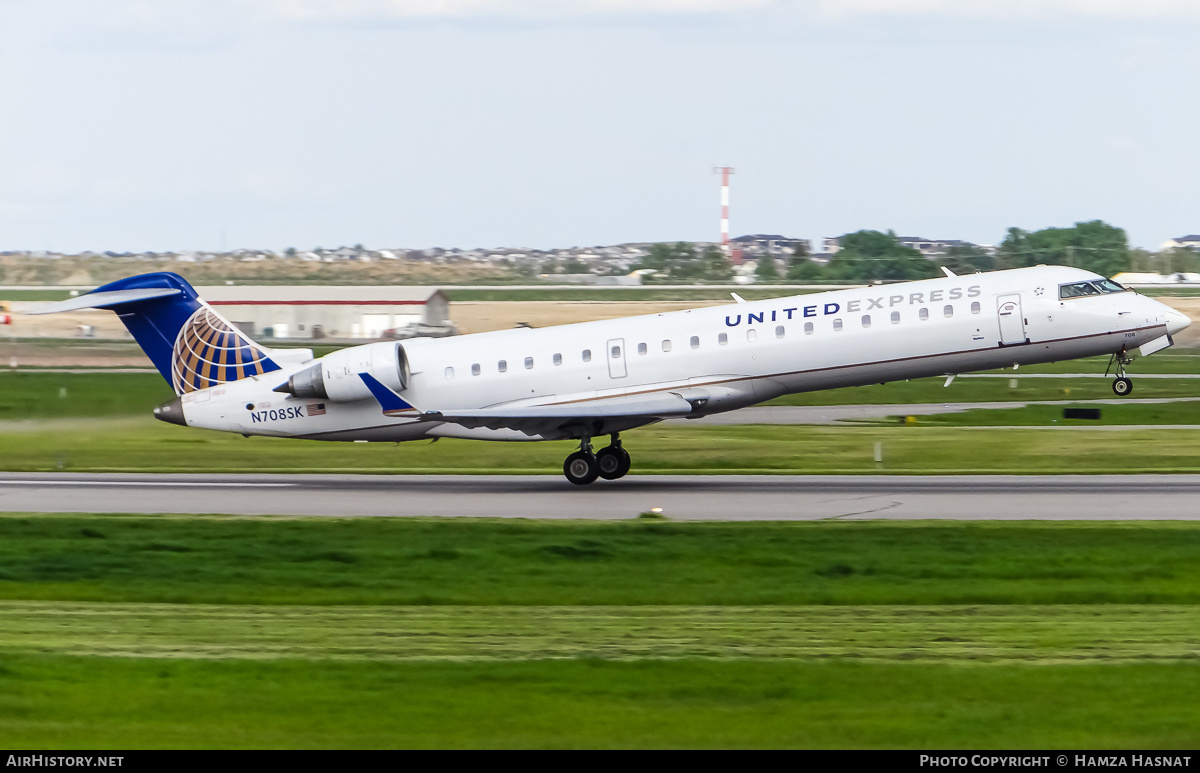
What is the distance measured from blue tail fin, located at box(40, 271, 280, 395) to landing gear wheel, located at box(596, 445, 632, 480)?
745 centimetres

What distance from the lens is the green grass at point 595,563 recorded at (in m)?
16.8

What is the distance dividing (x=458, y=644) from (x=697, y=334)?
14253mm

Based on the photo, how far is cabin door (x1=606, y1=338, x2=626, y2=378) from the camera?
27.5 metres

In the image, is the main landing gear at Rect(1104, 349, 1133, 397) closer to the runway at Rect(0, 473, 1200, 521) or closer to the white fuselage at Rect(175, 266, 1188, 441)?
the white fuselage at Rect(175, 266, 1188, 441)

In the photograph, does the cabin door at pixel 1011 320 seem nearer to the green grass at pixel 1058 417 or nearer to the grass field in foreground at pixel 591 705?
the grass field in foreground at pixel 591 705

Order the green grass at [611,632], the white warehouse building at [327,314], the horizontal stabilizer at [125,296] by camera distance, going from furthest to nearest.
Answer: the white warehouse building at [327,314]
the horizontal stabilizer at [125,296]
the green grass at [611,632]

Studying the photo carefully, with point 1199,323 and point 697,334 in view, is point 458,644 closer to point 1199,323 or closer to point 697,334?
point 697,334

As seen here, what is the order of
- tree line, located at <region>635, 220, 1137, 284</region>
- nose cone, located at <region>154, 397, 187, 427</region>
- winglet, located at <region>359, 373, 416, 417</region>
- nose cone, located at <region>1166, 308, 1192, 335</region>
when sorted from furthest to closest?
tree line, located at <region>635, 220, 1137, 284</region> < nose cone, located at <region>154, 397, 187, 427</region> < winglet, located at <region>359, 373, 416, 417</region> < nose cone, located at <region>1166, 308, 1192, 335</region>

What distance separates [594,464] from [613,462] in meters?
0.52

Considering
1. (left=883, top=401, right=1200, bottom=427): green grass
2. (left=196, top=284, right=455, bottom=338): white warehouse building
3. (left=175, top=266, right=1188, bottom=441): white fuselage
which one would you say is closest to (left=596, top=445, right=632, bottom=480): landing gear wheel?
(left=175, top=266, right=1188, bottom=441): white fuselage

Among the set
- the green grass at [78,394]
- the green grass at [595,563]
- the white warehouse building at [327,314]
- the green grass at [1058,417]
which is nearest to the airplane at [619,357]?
the green grass at [78,394]

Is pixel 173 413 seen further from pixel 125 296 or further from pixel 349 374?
pixel 349 374

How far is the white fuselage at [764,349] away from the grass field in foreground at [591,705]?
1436 centimetres

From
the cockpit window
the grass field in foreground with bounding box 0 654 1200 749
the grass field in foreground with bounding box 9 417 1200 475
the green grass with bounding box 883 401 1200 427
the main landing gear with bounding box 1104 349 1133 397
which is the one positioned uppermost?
the cockpit window
